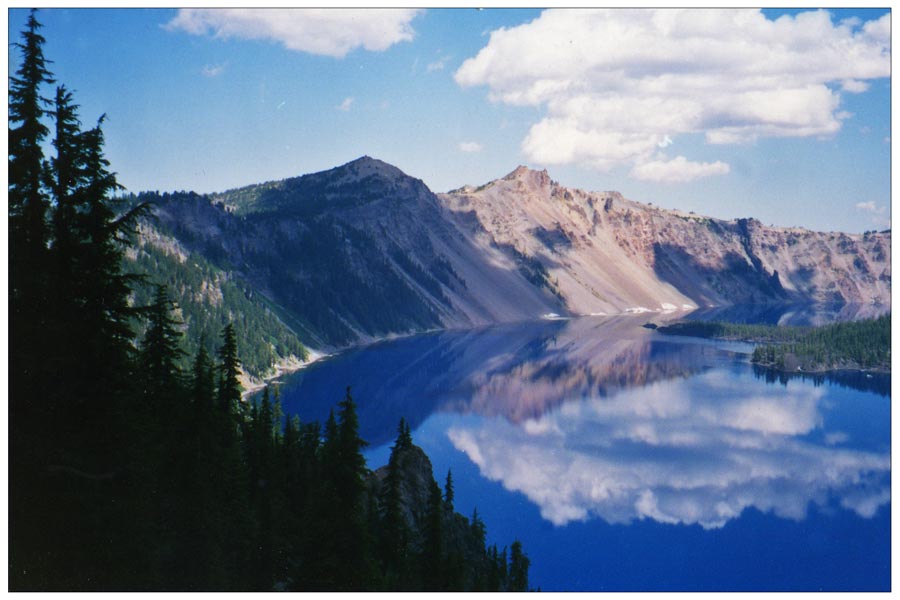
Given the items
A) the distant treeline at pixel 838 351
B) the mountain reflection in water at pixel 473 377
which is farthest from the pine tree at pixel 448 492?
the distant treeline at pixel 838 351

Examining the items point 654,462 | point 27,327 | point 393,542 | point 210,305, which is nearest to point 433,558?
point 393,542

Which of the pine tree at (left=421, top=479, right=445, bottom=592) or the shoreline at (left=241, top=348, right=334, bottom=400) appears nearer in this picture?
the pine tree at (left=421, top=479, right=445, bottom=592)

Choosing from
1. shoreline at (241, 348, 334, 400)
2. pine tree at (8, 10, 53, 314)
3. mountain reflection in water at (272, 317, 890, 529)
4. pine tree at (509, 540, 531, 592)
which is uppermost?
pine tree at (8, 10, 53, 314)

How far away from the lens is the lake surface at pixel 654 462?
202ft

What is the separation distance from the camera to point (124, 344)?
2197cm

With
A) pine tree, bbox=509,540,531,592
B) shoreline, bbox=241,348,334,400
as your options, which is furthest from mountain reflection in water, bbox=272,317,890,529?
pine tree, bbox=509,540,531,592

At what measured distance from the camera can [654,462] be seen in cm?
8706

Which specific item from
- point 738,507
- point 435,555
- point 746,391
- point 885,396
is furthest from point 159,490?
point 885,396

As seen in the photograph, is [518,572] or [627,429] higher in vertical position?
[627,429]

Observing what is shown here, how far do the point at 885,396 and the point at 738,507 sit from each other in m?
74.4

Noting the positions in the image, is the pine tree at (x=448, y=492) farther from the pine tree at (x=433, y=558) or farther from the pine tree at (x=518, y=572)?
the pine tree at (x=433, y=558)

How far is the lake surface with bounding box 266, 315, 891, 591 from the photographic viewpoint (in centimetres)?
6150

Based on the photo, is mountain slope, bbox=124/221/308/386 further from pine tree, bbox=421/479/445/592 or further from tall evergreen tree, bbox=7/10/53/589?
tall evergreen tree, bbox=7/10/53/589

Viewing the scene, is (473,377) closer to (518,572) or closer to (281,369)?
(281,369)
